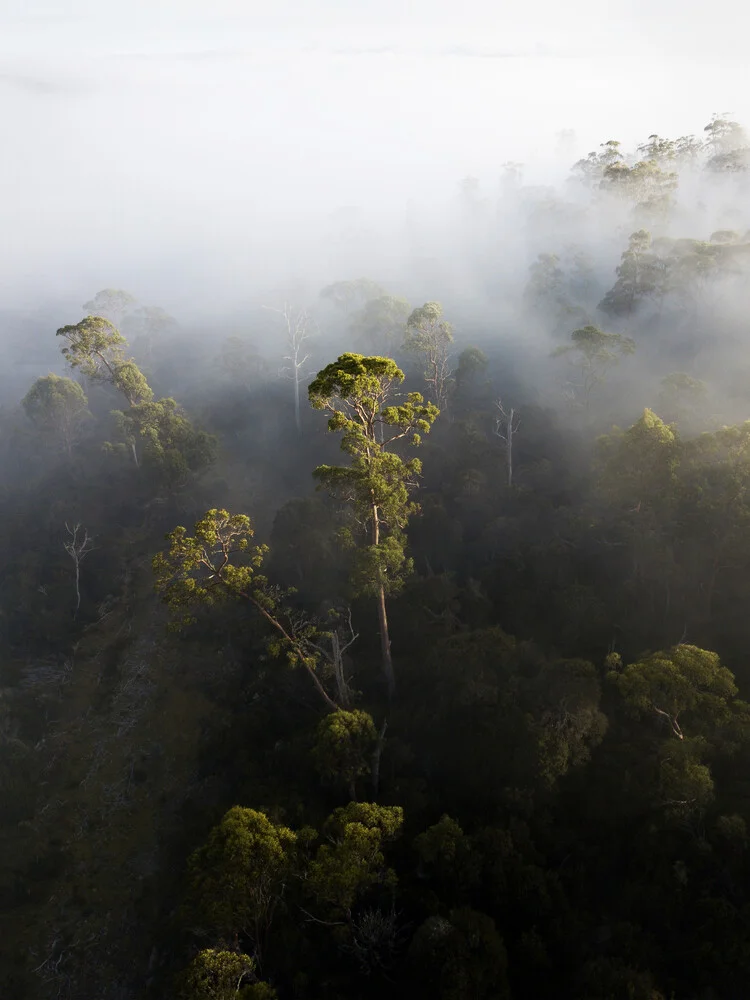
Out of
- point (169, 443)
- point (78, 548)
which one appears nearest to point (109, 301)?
point (169, 443)

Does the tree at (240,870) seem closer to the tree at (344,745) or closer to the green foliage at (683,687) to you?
the tree at (344,745)

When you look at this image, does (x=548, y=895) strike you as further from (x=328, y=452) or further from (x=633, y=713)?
(x=328, y=452)

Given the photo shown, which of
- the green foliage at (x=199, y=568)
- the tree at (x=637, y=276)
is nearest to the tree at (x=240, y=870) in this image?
the green foliage at (x=199, y=568)

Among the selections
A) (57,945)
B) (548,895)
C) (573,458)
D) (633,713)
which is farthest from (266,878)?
(573,458)

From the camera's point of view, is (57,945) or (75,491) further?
(75,491)

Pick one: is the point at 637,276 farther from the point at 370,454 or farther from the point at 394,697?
the point at 394,697

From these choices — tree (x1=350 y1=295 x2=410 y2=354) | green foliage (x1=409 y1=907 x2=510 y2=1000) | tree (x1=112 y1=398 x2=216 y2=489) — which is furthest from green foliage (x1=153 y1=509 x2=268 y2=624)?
tree (x1=350 y1=295 x2=410 y2=354)

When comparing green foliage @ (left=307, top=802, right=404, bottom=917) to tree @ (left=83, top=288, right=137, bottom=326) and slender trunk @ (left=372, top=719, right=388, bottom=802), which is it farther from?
tree @ (left=83, top=288, right=137, bottom=326)
